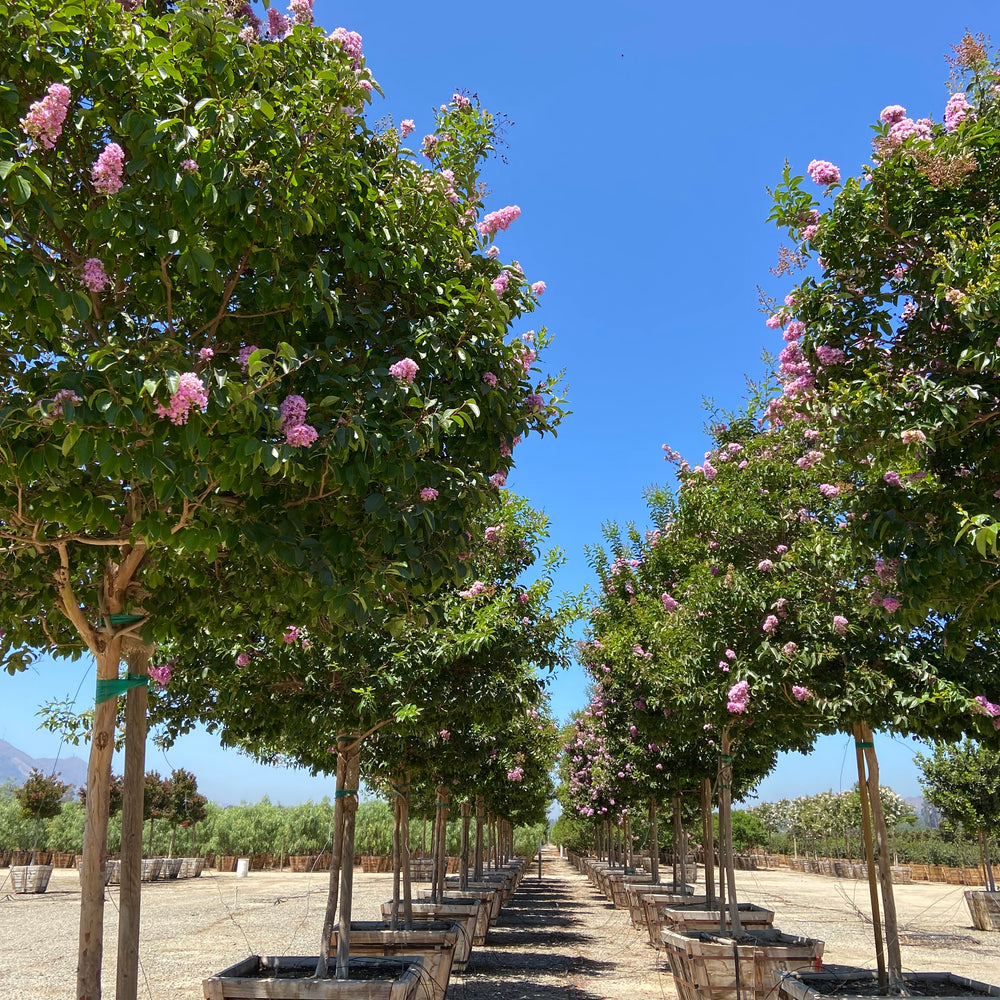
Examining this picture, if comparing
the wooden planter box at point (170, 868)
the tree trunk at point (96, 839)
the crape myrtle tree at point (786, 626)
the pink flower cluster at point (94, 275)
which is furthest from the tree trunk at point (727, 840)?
the wooden planter box at point (170, 868)

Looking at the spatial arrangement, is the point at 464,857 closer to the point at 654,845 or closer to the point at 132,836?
the point at 654,845

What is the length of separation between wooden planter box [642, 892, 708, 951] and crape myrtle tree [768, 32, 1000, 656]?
9.83 metres

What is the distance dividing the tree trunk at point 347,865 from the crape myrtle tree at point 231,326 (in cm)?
309

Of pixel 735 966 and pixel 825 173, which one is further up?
pixel 825 173

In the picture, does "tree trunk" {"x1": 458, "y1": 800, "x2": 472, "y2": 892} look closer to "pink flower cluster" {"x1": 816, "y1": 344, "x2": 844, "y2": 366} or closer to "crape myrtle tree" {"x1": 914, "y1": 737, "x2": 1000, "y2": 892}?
"crape myrtle tree" {"x1": 914, "y1": 737, "x2": 1000, "y2": 892}

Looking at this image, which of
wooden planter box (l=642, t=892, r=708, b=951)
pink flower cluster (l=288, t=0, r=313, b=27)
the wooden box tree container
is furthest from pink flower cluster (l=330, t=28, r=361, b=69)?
the wooden box tree container

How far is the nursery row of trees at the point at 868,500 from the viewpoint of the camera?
4180 mm

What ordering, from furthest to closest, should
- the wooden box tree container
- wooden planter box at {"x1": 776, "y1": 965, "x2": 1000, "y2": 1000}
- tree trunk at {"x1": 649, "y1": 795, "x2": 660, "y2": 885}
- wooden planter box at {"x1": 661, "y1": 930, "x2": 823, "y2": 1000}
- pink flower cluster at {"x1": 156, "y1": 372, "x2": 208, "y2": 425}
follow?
tree trunk at {"x1": 649, "y1": 795, "x2": 660, "y2": 885}
the wooden box tree container
wooden planter box at {"x1": 661, "y1": 930, "x2": 823, "y2": 1000}
wooden planter box at {"x1": 776, "y1": 965, "x2": 1000, "y2": 1000}
pink flower cluster at {"x1": 156, "y1": 372, "x2": 208, "y2": 425}

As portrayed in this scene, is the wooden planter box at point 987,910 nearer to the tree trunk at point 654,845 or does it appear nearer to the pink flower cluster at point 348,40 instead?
the tree trunk at point 654,845

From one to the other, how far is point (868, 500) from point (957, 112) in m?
2.22

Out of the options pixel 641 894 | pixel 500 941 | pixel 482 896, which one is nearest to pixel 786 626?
pixel 482 896

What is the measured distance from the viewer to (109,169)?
9.64 ft

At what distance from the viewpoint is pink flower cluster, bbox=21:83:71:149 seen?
2.82 meters

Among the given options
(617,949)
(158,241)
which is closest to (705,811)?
(617,949)
